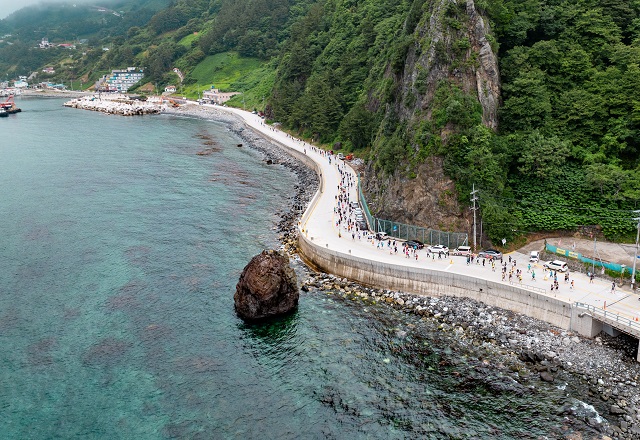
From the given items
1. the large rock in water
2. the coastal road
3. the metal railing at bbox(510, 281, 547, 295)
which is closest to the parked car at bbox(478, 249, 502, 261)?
the coastal road

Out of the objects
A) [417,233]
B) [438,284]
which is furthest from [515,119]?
[438,284]

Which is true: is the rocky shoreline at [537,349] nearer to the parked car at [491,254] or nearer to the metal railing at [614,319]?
the metal railing at [614,319]

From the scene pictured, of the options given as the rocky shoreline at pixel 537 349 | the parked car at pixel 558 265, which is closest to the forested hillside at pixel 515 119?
the parked car at pixel 558 265

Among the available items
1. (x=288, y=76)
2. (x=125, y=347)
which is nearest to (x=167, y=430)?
(x=125, y=347)

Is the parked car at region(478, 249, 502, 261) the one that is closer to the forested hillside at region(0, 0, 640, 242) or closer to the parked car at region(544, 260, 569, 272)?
the forested hillside at region(0, 0, 640, 242)

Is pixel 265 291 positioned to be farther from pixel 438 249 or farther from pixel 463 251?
pixel 463 251
